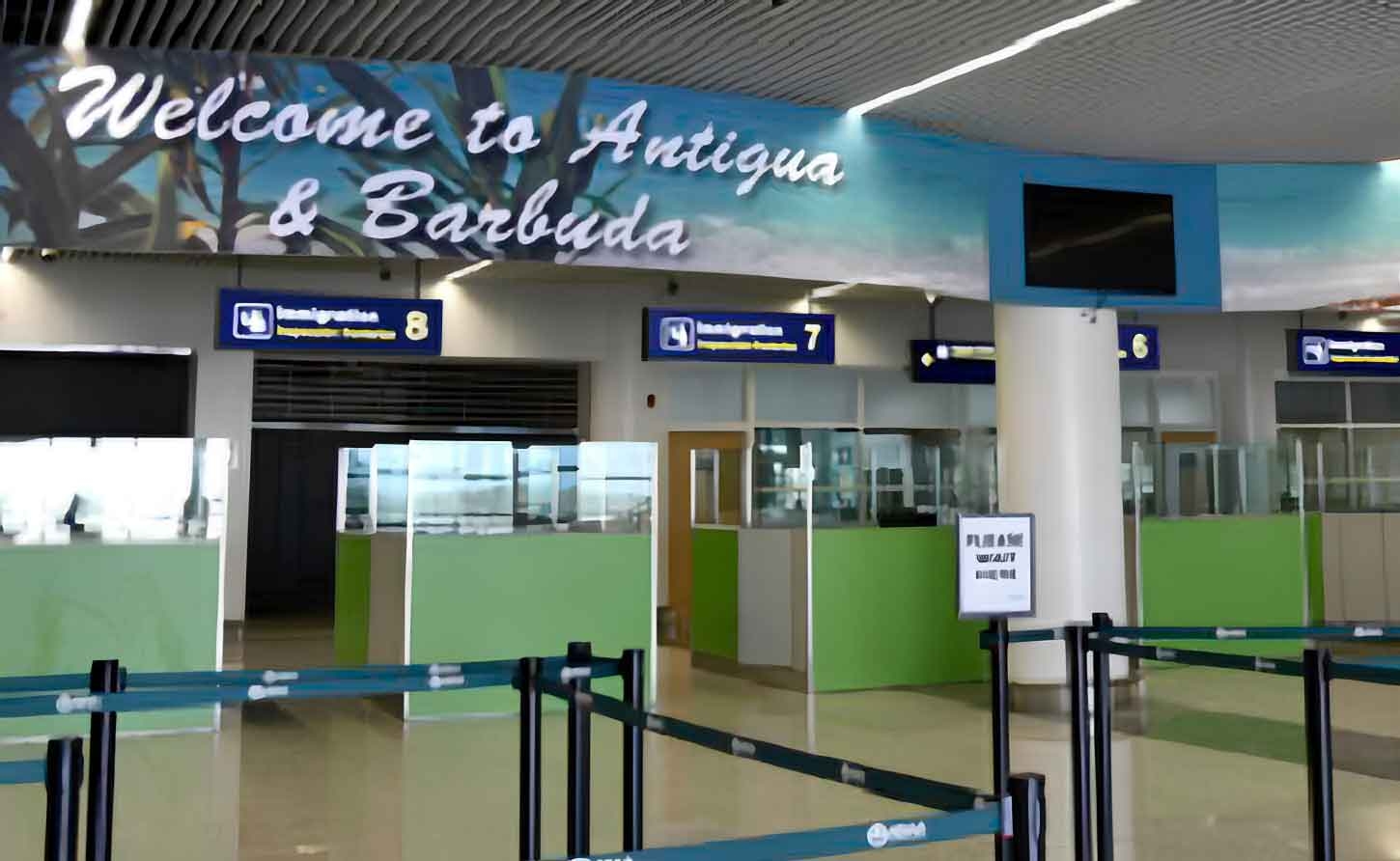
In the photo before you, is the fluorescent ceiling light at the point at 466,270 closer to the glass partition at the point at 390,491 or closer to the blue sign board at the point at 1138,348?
the glass partition at the point at 390,491

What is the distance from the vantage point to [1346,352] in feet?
47.8

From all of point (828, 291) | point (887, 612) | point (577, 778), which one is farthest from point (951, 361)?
point (577, 778)

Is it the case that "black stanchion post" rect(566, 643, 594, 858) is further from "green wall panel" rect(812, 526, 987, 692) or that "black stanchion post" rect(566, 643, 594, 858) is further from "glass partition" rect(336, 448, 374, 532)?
"glass partition" rect(336, 448, 374, 532)

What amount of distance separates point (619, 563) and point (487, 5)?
4.10 m

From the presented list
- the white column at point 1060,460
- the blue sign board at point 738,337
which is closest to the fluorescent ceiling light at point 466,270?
Result: the blue sign board at point 738,337

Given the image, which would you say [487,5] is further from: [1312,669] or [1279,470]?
[1279,470]

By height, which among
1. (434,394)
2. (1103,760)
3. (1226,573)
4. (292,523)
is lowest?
(1103,760)

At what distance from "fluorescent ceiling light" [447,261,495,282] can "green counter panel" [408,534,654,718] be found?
4.55 meters

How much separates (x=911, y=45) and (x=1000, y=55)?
45 cm

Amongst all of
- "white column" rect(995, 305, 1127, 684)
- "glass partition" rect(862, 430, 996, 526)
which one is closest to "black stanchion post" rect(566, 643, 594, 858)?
"white column" rect(995, 305, 1127, 684)

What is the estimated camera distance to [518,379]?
15492mm

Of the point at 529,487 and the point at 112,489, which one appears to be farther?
the point at 529,487

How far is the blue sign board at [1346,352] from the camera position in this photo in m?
14.4

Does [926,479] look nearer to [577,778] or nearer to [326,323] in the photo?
[326,323]
